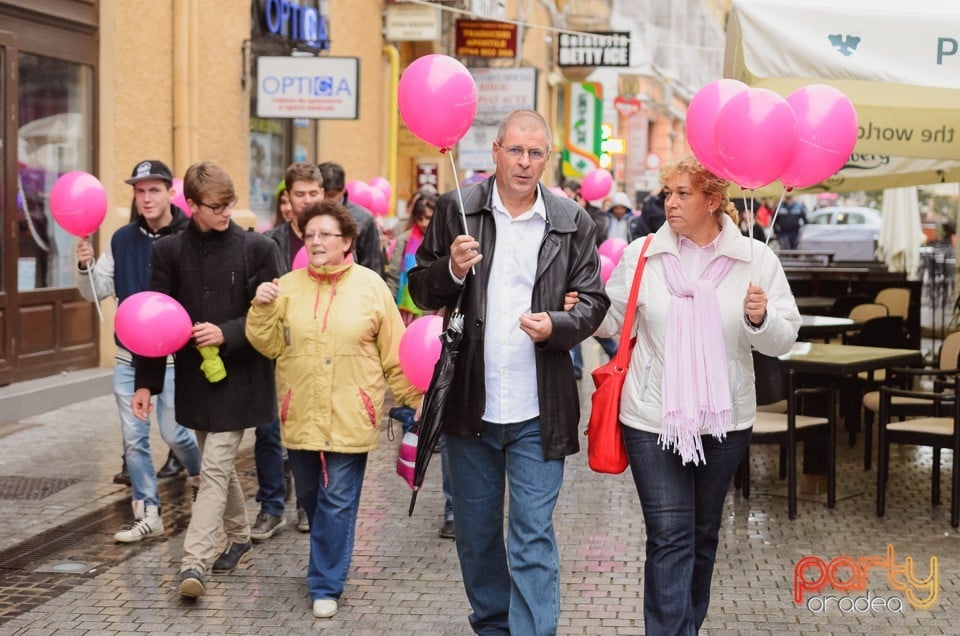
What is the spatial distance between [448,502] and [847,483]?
297 cm

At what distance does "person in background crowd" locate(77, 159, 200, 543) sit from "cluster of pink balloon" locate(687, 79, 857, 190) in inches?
126

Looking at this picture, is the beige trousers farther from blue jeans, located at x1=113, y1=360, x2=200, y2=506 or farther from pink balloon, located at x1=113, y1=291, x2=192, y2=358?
blue jeans, located at x1=113, y1=360, x2=200, y2=506

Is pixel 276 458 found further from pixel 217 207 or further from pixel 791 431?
pixel 791 431

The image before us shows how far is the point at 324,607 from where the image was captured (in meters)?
5.66

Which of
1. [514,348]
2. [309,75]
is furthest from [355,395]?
[309,75]

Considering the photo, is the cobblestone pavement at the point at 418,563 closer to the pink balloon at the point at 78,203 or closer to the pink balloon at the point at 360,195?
the pink balloon at the point at 78,203

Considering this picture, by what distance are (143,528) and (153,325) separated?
5.21 ft

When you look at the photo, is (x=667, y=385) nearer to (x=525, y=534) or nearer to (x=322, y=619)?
(x=525, y=534)

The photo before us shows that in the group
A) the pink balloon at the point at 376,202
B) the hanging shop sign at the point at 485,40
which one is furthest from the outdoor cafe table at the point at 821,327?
the hanging shop sign at the point at 485,40

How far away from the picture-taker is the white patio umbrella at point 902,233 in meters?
20.4

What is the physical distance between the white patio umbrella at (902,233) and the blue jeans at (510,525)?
658 inches

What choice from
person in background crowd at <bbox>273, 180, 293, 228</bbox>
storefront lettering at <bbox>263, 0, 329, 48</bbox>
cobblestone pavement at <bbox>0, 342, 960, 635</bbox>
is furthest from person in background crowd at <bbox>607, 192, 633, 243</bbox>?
person in background crowd at <bbox>273, 180, 293, 228</bbox>

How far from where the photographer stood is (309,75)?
1395 cm

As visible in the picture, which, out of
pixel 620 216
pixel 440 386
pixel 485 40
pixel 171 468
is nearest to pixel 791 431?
pixel 440 386
